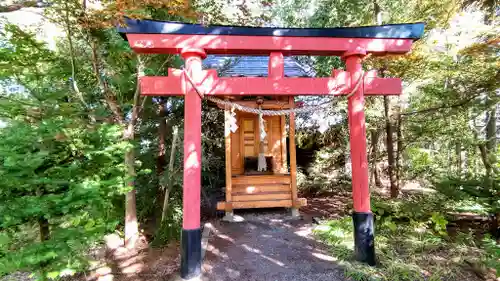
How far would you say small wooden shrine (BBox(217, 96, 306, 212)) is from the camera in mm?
5586

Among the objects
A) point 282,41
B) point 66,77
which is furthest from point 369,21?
point 66,77

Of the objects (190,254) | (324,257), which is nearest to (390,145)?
(324,257)

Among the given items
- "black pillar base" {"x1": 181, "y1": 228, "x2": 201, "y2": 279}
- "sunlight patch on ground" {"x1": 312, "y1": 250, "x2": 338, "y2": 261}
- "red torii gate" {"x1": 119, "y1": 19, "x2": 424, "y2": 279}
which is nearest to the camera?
"black pillar base" {"x1": 181, "y1": 228, "x2": 201, "y2": 279}

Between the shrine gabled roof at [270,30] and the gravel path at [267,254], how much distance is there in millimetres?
3098

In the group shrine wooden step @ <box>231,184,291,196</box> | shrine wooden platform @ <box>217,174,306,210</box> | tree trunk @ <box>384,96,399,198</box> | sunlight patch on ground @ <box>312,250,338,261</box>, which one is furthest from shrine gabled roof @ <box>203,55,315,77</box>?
sunlight patch on ground @ <box>312,250,338,261</box>

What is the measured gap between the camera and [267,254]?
3727 mm

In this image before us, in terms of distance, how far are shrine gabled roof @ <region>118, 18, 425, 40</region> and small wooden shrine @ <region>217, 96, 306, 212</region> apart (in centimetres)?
214

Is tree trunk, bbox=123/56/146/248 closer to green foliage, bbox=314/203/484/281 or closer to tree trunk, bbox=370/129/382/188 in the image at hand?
green foliage, bbox=314/203/484/281

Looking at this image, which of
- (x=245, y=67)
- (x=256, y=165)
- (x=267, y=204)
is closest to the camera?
(x=267, y=204)

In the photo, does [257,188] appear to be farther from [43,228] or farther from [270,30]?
[43,228]

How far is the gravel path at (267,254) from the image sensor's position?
10.3ft

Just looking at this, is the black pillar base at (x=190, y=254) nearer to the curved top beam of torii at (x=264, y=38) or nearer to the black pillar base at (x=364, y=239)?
the black pillar base at (x=364, y=239)

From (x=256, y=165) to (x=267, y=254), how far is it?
2.84 meters

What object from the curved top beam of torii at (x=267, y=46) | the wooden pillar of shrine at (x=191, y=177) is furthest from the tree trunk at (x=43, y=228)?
the curved top beam of torii at (x=267, y=46)
